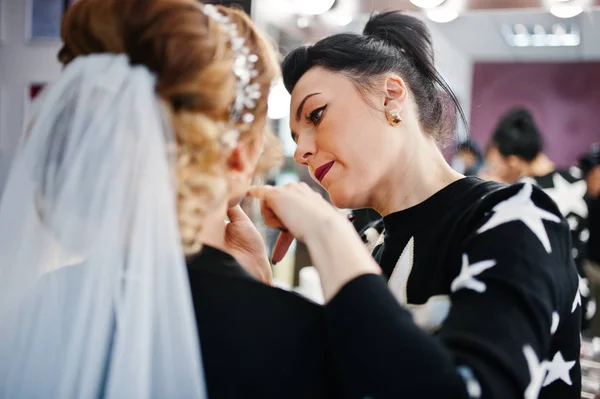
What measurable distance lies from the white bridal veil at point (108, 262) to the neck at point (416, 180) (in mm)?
531

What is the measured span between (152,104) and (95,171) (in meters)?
0.11

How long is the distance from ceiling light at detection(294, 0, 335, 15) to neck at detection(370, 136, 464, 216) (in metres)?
2.41

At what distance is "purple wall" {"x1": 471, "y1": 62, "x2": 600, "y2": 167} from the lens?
5.36m

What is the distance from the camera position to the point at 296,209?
2.77 feet

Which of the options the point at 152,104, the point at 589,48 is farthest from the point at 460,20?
the point at 152,104

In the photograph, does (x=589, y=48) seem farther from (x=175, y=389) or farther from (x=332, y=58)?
(x=175, y=389)

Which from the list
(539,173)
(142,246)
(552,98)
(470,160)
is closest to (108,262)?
(142,246)

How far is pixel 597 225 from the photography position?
3.01 meters

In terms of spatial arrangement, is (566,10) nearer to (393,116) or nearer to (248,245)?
(393,116)

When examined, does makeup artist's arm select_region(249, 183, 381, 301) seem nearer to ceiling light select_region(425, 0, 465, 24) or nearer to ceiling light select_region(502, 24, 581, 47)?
ceiling light select_region(425, 0, 465, 24)

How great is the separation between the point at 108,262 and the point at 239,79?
0.28 meters

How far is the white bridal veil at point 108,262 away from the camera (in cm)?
71

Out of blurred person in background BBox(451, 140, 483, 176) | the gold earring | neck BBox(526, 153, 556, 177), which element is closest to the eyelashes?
the gold earring

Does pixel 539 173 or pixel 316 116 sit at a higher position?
pixel 316 116
